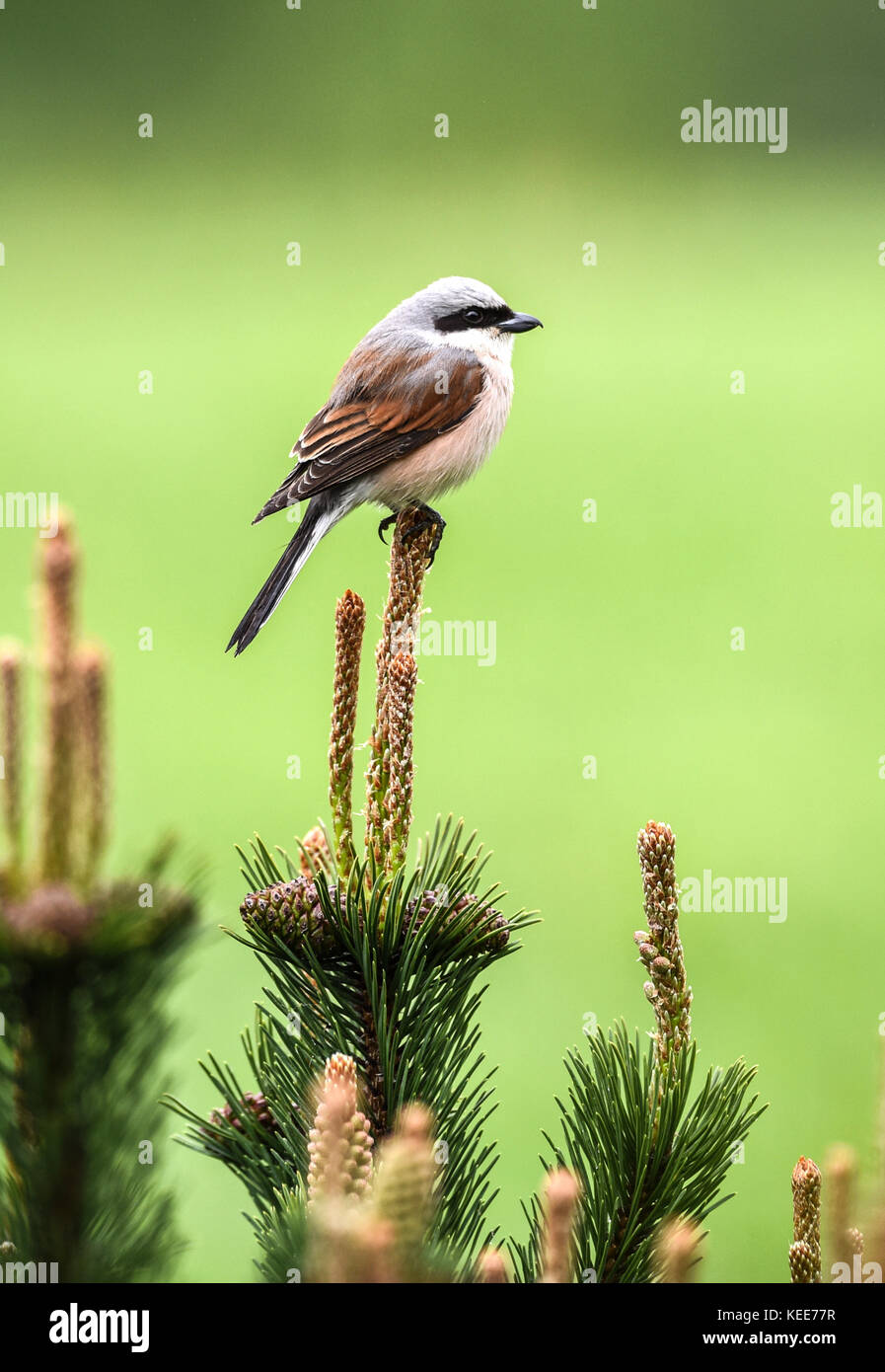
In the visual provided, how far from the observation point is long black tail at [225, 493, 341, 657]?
2824 mm

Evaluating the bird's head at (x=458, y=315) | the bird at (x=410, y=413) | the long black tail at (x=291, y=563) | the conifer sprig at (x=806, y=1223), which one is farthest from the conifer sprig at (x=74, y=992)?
the bird's head at (x=458, y=315)

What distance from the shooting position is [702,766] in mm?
8172

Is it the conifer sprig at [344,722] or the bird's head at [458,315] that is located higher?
the bird's head at [458,315]

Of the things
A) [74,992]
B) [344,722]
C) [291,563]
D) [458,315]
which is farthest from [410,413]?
[74,992]

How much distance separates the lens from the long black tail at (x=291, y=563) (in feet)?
9.27

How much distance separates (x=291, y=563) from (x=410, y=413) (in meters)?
0.65

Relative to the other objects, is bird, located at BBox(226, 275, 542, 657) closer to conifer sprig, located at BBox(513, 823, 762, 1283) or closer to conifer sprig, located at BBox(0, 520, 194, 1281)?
conifer sprig, located at BBox(513, 823, 762, 1283)

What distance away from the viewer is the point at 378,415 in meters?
3.59

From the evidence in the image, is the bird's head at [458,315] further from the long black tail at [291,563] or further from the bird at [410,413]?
the long black tail at [291,563]

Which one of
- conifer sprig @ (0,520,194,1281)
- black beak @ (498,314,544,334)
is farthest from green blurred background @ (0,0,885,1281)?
black beak @ (498,314,544,334)

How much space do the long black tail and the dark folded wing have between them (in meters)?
0.11

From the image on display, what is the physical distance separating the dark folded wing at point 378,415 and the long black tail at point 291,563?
0.35ft

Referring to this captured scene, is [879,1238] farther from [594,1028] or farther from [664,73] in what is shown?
[664,73]

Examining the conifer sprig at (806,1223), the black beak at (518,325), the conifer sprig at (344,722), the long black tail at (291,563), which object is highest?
the black beak at (518,325)
